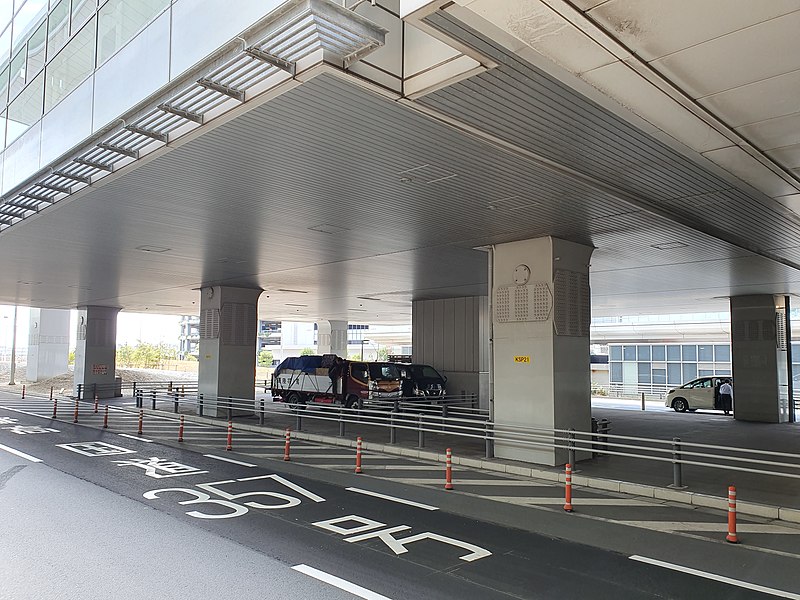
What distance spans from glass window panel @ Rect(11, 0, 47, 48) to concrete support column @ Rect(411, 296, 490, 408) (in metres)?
16.2

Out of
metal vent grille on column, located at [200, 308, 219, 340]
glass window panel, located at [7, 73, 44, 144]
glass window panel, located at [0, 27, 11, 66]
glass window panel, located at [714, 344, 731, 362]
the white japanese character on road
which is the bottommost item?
the white japanese character on road

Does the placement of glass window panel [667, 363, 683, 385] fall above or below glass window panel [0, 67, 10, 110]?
below

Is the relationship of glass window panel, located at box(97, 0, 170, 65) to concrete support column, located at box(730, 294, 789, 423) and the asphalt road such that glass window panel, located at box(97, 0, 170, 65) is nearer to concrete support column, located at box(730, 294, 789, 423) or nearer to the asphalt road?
the asphalt road

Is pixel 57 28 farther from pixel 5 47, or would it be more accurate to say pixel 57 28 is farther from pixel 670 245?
pixel 670 245

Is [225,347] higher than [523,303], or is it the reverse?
[523,303]

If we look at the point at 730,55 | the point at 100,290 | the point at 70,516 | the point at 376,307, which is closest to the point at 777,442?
the point at 730,55

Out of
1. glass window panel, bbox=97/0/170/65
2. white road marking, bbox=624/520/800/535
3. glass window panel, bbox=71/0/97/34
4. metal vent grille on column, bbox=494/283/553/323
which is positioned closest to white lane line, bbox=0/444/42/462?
glass window panel, bbox=97/0/170/65

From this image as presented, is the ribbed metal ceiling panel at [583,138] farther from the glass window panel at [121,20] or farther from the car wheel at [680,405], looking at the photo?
the car wheel at [680,405]

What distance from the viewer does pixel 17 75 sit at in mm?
13367

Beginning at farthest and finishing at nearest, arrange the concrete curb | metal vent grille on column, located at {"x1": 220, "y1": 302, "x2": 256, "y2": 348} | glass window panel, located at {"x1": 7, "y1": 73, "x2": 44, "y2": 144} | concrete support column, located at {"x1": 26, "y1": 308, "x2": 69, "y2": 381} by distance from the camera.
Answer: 1. concrete support column, located at {"x1": 26, "y1": 308, "x2": 69, "y2": 381}
2. metal vent grille on column, located at {"x1": 220, "y1": 302, "x2": 256, "y2": 348}
3. glass window panel, located at {"x1": 7, "y1": 73, "x2": 44, "y2": 144}
4. the concrete curb

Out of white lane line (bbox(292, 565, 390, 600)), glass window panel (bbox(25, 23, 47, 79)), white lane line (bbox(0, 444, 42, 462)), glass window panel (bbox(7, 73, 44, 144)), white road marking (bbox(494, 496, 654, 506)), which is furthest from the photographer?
white lane line (bbox(0, 444, 42, 462))

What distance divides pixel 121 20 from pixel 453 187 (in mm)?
5607

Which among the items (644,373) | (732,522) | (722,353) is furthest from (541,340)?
(644,373)

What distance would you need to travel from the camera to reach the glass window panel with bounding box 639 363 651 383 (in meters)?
43.1
